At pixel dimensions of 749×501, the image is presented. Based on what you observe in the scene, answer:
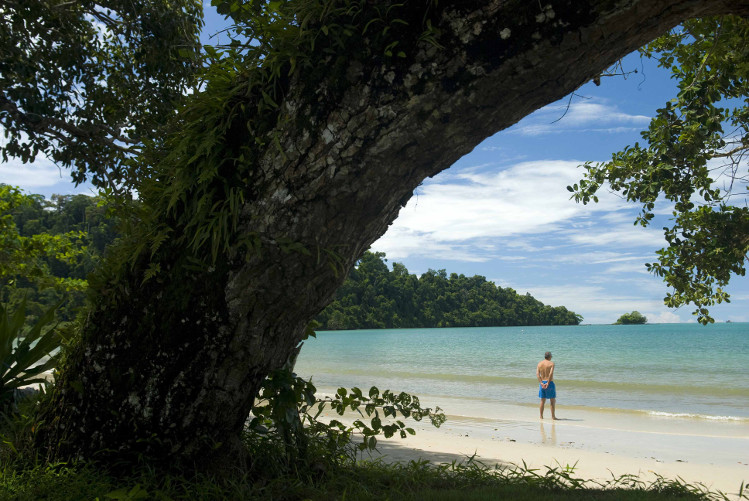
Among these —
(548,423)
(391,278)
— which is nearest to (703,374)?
(548,423)

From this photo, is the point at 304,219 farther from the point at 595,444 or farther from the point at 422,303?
the point at 422,303

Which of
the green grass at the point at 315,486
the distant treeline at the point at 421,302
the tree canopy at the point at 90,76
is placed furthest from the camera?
the distant treeline at the point at 421,302

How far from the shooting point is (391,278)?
86188 millimetres

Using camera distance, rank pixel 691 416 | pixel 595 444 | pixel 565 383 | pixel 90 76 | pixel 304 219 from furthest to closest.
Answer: pixel 565 383, pixel 691 416, pixel 595 444, pixel 90 76, pixel 304 219

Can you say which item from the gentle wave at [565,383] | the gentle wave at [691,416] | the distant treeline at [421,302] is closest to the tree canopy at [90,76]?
the gentle wave at [691,416]

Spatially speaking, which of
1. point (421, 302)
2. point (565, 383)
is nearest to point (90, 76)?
point (565, 383)

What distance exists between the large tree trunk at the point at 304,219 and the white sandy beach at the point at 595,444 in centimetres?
380

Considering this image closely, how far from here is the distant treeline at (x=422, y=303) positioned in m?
81.2

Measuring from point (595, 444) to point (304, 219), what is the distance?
880 centimetres

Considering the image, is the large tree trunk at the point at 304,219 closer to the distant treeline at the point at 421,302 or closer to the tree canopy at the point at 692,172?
the tree canopy at the point at 692,172

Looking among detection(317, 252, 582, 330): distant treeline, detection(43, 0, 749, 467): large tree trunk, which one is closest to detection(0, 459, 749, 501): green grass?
detection(43, 0, 749, 467): large tree trunk

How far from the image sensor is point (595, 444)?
911 cm

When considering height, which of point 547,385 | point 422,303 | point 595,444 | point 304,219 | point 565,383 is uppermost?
point 422,303

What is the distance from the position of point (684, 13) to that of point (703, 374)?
99.1 feet
